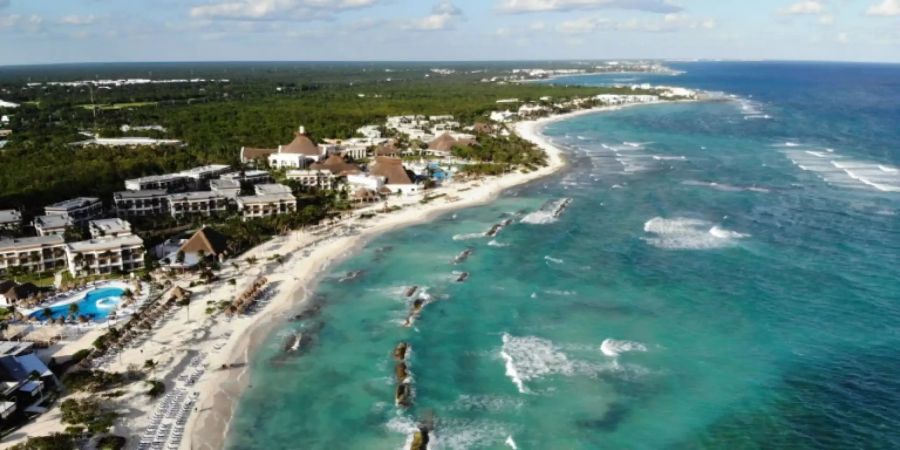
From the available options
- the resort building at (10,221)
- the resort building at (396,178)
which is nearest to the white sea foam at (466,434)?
the resort building at (10,221)

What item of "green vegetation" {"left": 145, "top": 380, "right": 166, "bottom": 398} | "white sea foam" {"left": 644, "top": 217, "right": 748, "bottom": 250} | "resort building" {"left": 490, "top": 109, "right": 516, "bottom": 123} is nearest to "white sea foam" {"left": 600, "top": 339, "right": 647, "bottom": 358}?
"white sea foam" {"left": 644, "top": 217, "right": 748, "bottom": 250}

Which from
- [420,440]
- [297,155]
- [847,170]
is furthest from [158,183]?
[847,170]

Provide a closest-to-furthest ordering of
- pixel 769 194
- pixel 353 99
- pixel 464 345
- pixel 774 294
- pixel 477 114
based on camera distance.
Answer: pixel 464 345
pixel 774 294
pixel 769 194
pixel 477 114
pixel 353 99

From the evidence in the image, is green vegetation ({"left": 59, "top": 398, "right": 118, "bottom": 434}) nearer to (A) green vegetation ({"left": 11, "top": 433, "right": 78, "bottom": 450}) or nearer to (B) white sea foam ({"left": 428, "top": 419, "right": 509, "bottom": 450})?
(A) green vegetation ({"left": 11, "top": 433, "right": 78, "bottom": 450})

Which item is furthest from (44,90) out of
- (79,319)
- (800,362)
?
(800,362)

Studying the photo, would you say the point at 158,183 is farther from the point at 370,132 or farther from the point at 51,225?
the point at 370,132

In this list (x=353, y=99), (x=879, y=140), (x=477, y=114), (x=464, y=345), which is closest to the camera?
(x=464, y=345)

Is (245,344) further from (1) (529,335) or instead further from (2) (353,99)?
(2) (353,99)
